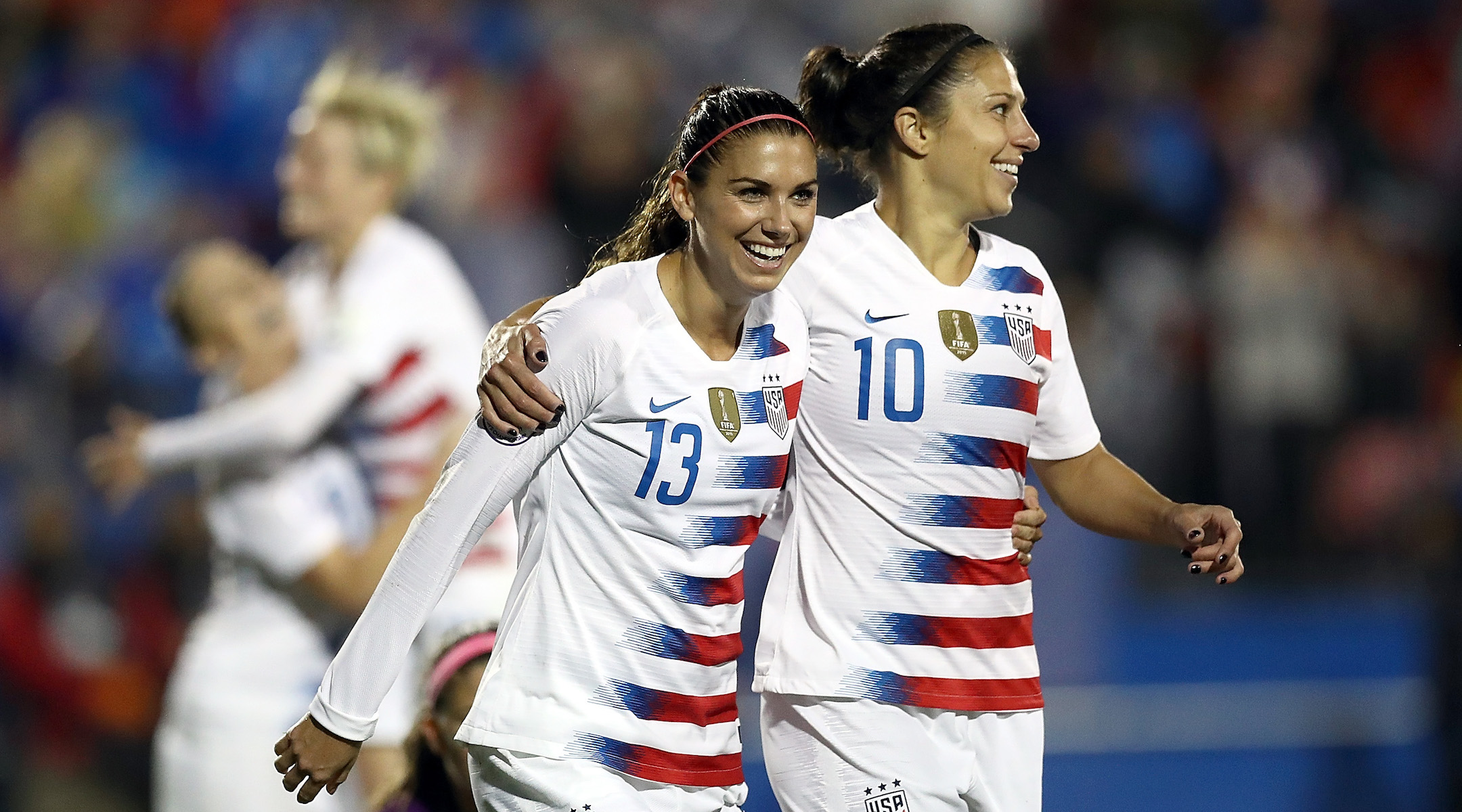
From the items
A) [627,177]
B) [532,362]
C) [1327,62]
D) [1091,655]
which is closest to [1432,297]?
[1327,62]

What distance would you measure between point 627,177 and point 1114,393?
2489mm

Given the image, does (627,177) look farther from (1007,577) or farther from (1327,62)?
(1007,577)

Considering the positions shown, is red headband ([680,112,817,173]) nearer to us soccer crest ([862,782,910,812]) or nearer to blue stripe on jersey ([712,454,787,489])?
blue stripe on jersey ([712,454,787,489])

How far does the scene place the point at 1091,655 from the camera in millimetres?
6312

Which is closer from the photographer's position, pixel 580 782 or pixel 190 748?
pixel 580 782

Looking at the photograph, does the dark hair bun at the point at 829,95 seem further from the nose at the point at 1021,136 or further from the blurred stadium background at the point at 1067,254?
the blurred stadium background at the point at 1067,254

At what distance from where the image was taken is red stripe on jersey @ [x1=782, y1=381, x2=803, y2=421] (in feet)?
9.52

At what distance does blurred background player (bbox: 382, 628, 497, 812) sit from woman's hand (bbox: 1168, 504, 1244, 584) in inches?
57.1

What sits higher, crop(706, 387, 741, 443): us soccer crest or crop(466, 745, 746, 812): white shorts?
crop(706, 387, 741, 443): us soccer crest

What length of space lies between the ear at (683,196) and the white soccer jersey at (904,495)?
366mm

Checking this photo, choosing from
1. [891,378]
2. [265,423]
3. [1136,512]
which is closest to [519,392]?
[891,378]

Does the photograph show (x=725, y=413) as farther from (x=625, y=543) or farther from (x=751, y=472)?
(x=625, y=543)

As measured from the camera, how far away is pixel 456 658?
362 centimetres

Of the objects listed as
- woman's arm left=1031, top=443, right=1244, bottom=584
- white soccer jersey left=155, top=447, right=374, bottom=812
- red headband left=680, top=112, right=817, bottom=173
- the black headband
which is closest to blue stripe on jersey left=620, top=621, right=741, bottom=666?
red headband left=680, top=112, right=817, bottom=173
